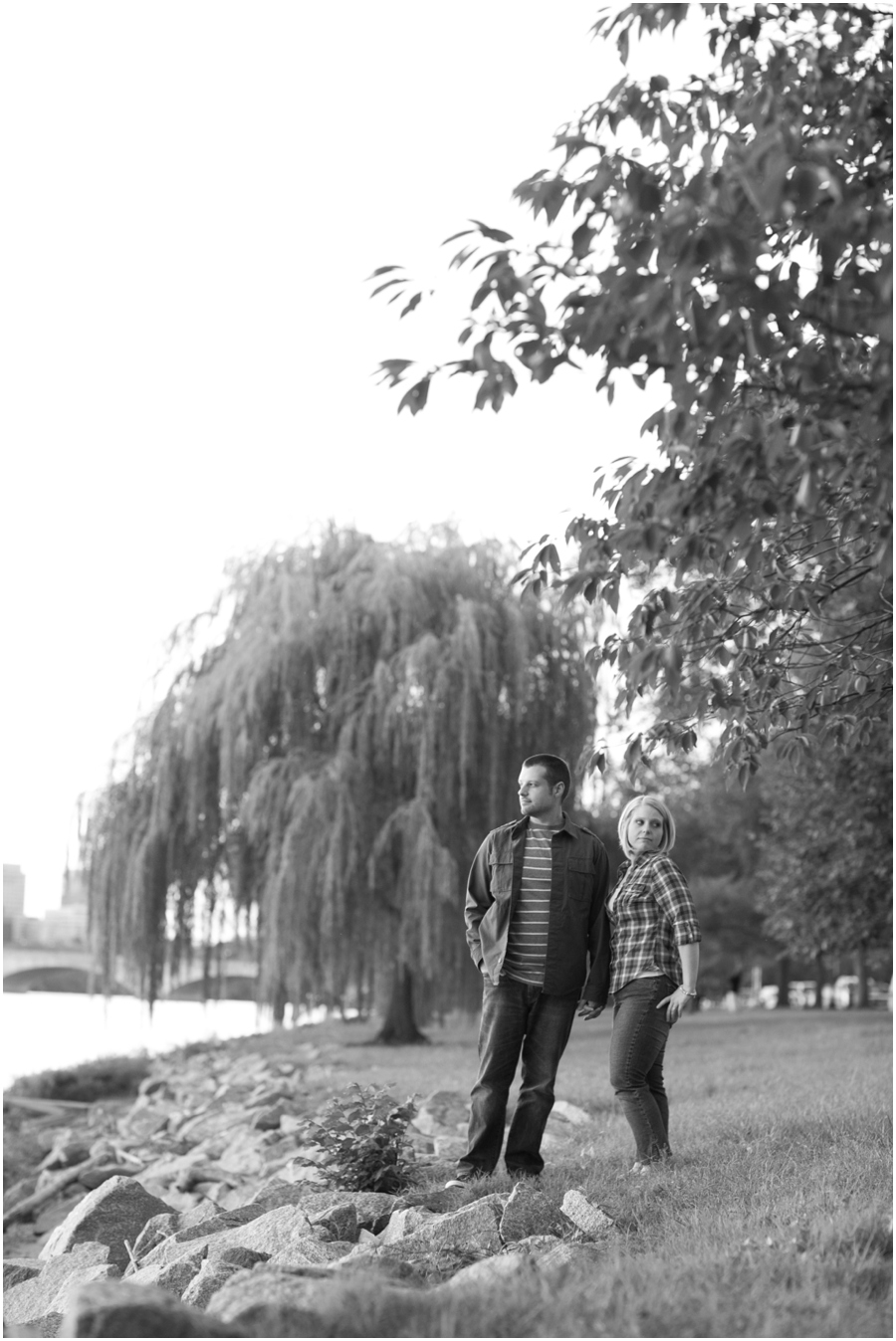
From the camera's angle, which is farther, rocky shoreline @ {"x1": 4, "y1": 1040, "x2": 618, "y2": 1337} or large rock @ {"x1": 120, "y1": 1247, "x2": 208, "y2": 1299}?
large rock @ {"x1": 120, "y1": 1247, "x2": 208, "y2": 1299}

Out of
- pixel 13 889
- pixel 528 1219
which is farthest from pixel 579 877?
pixel 13 889

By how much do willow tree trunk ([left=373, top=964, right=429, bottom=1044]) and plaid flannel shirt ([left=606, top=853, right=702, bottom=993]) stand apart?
11.5 meters

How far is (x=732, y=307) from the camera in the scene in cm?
343

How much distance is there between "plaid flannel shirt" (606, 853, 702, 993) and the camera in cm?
593

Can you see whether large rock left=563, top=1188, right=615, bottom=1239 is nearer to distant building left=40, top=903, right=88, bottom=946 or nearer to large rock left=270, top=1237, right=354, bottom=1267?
large rock left=270, top=1237, right=354, bottom=1267

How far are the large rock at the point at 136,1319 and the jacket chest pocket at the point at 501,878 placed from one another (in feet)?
9.69

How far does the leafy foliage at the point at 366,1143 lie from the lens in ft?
21.5

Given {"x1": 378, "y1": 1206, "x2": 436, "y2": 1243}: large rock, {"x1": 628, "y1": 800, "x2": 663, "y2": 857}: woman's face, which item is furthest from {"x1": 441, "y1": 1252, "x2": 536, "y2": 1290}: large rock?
{"x1": 628, "y1": 800, "x2": 663, "y2": 857}: woman's face

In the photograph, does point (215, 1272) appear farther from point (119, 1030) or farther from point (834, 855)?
point (119, 1030)

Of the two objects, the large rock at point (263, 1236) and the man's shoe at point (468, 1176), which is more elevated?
the man's shoe at point (468, 1176)

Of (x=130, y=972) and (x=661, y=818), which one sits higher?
(x=661, y=818)

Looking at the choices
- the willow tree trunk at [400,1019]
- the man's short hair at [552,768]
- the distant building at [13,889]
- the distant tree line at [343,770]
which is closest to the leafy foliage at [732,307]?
the man's short hair at [552,768]

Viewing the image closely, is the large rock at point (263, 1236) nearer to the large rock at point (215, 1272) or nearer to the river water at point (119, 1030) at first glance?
the large rock at point (215, 1272)

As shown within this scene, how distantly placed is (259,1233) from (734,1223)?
1986 mm
